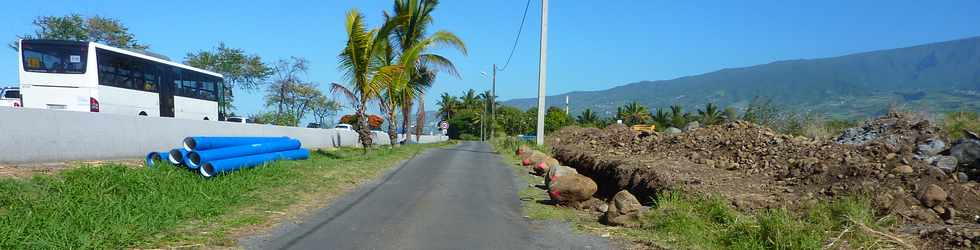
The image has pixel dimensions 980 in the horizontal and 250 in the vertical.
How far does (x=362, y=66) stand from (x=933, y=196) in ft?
48.4

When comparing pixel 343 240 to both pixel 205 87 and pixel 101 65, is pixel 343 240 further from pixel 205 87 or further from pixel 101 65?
pixel 205 87

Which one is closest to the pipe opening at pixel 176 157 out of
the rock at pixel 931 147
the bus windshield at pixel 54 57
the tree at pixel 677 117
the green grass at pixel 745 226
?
the green grass at pixel 745 226

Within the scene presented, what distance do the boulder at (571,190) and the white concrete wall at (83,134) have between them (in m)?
7.45

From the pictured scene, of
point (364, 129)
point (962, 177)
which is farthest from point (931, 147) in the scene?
point (364, 129)

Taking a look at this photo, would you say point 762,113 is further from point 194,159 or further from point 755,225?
point 194,159

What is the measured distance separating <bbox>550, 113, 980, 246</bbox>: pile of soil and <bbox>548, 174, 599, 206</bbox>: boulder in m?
1.10

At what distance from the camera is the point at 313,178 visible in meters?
12.3

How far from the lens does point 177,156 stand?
1045 centimetres

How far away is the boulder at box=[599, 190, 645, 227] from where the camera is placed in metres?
7.60

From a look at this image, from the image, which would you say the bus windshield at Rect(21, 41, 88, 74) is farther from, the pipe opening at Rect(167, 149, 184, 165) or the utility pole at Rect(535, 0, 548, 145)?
the utility pole at Rect(535, 0, 548, 145)

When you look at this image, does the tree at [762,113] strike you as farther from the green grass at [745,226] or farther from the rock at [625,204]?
the rock at [625,204]

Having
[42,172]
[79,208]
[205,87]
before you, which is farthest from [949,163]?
[205,87]

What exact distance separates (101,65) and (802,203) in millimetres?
18867

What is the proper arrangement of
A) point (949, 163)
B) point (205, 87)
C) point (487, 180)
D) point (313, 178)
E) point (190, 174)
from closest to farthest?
point (949, 163)
point (190, 174)
point (313, 178)
point (487, 180)
point (205, 87)
